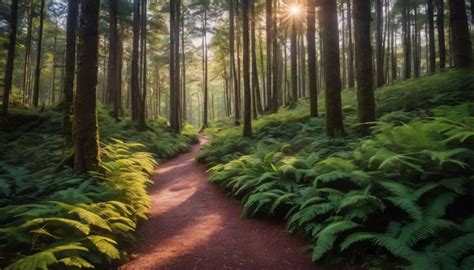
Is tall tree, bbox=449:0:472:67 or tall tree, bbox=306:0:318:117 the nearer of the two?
tall tree, bbox=449:0:472:67

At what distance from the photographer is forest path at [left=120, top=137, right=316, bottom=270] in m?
4.83

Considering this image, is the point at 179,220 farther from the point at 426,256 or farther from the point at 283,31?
the point at 283,31

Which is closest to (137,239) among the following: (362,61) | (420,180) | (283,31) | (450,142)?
(420,180)

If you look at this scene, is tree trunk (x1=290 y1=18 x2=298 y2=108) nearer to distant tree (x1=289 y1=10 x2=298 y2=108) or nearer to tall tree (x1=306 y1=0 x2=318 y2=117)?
distant tree (x1=289 y1=10 x2=298 y2=108)

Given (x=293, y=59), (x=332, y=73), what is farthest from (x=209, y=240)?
(x=293, y=59)

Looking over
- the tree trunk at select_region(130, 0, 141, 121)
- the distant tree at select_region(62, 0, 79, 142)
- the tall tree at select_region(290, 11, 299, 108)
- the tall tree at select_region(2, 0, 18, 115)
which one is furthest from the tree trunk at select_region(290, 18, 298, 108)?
the tall tree at select_region(2, 0, 18, 115)

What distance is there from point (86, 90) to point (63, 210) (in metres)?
3.62

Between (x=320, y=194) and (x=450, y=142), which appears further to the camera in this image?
(x=320, y=194)

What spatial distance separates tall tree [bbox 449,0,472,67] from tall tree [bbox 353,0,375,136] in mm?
5520

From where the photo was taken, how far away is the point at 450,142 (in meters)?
5.15

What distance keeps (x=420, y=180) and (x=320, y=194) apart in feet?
5.42

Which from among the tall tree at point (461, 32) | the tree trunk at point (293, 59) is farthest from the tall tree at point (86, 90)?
the tree trunk at point (293, 59)

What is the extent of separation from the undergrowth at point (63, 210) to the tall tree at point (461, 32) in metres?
12.2

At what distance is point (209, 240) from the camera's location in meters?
5.72
